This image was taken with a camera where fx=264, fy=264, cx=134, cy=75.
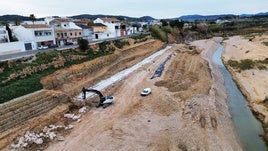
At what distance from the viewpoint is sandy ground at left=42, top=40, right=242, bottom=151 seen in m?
24.5

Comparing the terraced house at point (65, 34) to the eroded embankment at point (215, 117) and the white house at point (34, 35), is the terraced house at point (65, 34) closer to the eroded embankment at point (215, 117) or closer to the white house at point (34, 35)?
the white house at point (34, 35)

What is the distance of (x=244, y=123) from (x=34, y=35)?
4601 centimetres

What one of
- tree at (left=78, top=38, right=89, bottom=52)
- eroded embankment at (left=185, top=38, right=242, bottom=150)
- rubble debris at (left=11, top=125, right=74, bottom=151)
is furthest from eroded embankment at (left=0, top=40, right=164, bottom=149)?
eroded embankment at (left=185, top=38, right=242, bottom=150)

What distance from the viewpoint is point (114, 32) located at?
93812 mm

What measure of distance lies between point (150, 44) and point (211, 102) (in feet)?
165

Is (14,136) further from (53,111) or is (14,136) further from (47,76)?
(47,76)

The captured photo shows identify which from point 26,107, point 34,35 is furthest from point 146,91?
point 34,35

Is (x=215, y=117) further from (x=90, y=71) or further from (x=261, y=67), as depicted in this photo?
(x=261, y=67)

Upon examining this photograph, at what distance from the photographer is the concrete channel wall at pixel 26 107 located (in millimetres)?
26844

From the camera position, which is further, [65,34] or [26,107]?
[65,34]

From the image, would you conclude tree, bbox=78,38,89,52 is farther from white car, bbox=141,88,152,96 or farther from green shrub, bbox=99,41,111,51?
white car, bbox=141,88,152,96

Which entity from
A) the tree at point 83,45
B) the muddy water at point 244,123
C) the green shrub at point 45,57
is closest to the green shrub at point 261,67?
the muddy water at point 244,123

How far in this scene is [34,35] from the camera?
5744 centimetres

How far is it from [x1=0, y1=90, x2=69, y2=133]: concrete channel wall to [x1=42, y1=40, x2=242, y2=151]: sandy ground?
185 inches
